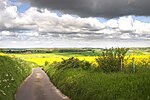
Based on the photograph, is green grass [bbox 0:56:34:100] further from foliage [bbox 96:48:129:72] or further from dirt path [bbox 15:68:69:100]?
foliage [bbox 96:48:129:72]

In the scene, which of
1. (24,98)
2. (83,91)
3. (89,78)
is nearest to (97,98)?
(83,91)

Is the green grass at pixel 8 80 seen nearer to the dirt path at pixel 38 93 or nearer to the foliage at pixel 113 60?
the dirt path at pixel 38 93

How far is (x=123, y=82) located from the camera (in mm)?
23766

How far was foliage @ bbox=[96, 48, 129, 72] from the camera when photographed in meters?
33.1

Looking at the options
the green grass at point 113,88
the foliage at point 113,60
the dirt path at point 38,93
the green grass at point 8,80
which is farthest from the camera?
the foliage at point 113,60

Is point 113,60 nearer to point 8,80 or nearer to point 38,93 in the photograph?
point 38,93

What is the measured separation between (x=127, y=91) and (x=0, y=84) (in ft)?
39.7

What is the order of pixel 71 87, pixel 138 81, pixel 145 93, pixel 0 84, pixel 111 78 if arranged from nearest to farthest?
1. pixel 145 93
2. pixel 138 81
3. pixel 111 78
4. pixel 0 84
5. pixel 71 87

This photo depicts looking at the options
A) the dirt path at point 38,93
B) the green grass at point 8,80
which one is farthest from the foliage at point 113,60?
the green grass at point 8,80

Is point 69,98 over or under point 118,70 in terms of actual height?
under

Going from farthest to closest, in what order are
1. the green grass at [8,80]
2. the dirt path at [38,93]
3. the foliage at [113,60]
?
1. the foliage at [113,60]
2. the dirt path at [38,93]
3. the green grass at [8,80]

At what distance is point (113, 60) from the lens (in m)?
33.2

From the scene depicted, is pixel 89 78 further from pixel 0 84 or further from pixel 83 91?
pixel 0 84

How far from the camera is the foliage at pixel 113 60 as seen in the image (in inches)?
1303
